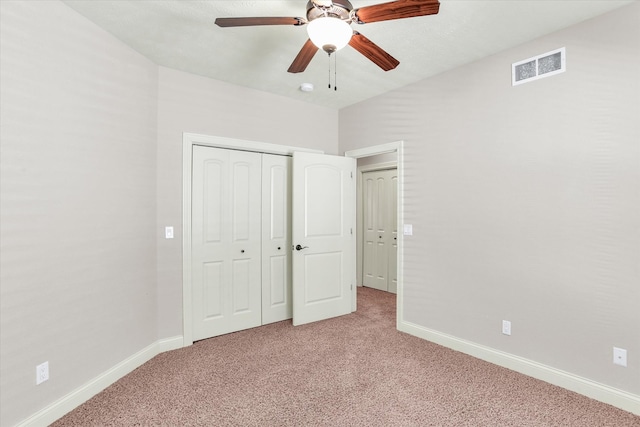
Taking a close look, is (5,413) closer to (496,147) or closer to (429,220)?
(429,220)

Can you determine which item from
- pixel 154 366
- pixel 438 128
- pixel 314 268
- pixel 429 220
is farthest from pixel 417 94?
pixel 154 366

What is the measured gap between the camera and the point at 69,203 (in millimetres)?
2123

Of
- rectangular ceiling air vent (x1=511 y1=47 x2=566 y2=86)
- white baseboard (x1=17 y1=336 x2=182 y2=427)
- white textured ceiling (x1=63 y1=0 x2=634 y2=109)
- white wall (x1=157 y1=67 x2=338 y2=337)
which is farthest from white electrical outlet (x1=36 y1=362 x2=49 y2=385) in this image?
rectangular ceiling air vent (x1=511 y1=47 x2=566 y2=86)

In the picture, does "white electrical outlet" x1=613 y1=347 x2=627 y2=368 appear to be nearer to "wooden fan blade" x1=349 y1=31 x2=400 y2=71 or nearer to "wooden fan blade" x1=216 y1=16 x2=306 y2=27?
"wooden fan blade" x1=349 y1=31 x2=400 y2=71

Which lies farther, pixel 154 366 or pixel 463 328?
pixel 463 328

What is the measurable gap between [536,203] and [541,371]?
4.36ft

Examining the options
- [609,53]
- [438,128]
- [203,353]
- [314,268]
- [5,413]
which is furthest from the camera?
[314,268]

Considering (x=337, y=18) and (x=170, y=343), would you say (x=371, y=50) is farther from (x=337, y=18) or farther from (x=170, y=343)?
(x=170, y=343)

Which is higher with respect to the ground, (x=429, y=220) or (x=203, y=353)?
(x=429, y=220)

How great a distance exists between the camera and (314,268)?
379 cm

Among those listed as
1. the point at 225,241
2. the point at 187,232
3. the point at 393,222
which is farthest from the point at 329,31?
the point at 393,222

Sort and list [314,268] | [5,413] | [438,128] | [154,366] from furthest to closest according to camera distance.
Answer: [314,268], [438,128], [154,366], [5,413]

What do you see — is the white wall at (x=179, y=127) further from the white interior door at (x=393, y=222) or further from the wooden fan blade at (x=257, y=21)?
the white interior door at (x=393, y=222)

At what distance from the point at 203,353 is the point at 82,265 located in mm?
1321
